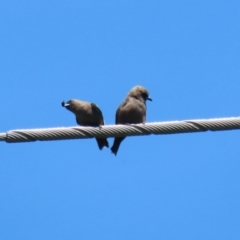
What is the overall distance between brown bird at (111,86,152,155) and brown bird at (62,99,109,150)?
0.27 meters

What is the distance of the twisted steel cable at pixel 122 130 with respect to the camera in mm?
9312

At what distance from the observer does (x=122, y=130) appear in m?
9.85

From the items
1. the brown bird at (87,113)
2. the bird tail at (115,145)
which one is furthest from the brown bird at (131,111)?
the brown bird at (87,113)

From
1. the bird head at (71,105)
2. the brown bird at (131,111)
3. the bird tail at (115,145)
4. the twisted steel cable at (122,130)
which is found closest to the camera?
the twisted steel cable at (122,130)

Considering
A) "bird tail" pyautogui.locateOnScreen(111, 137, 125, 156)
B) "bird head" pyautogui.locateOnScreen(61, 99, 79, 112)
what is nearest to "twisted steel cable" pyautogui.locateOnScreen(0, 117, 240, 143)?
"bird tail" pyautogui.locateOnScreen(111, 137, 125, 156)

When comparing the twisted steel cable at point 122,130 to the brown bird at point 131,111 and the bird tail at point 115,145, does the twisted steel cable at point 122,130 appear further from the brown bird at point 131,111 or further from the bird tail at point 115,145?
the brown bird at point 131,111

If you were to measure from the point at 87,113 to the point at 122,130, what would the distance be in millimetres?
4868

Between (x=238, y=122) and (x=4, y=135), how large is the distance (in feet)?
8.26

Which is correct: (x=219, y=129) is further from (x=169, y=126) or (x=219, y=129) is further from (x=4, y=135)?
(x=4, y=135)

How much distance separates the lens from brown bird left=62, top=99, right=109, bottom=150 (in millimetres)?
14562

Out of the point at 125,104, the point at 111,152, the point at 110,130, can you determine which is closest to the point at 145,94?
the point at 125,104

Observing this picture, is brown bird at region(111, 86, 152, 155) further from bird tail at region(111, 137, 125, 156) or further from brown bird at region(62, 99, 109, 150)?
brown bird at region(62, 99, 109, 150)

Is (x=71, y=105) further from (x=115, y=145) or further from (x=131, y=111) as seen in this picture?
(x=115, y=145)

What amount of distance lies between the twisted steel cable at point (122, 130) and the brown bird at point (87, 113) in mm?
4552
